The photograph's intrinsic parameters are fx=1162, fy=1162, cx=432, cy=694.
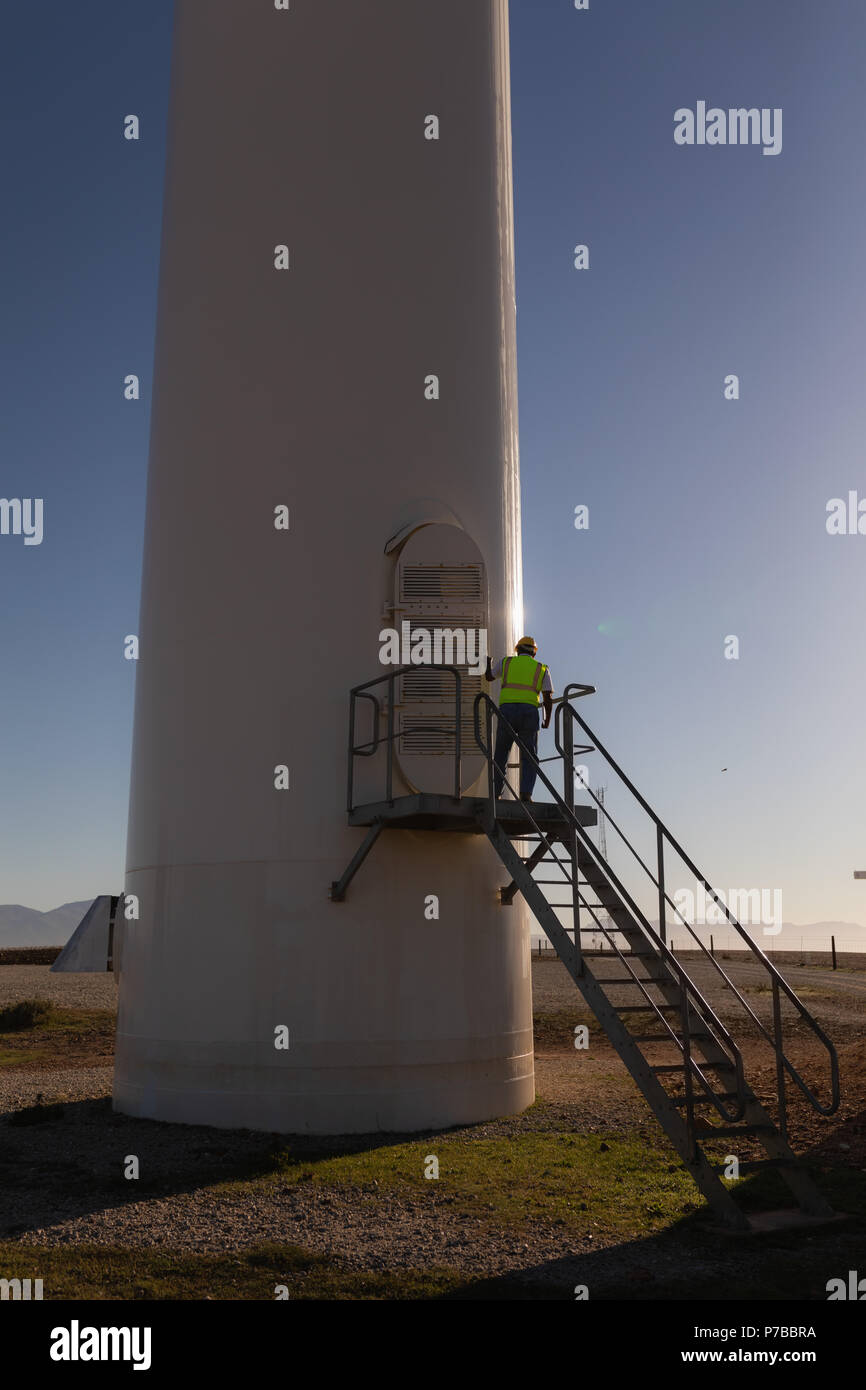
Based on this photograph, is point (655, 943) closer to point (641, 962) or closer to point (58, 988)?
point (641, 962)

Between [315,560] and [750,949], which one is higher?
[315,560]

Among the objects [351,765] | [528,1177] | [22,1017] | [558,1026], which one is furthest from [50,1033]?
[528,1177]

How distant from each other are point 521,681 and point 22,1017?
14831mm

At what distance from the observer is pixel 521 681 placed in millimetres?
11930

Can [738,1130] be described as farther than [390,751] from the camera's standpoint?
No

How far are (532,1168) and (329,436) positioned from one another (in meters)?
7.90

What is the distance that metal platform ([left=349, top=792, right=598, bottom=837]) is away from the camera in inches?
444

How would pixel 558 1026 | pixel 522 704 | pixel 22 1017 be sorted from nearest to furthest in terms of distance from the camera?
pixel 522 704, pixel 558 1026, pixel 22 1017

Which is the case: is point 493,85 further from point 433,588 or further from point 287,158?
point 433,588

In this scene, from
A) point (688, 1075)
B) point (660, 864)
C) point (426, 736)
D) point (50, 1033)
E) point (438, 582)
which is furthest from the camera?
point (50, 1033)

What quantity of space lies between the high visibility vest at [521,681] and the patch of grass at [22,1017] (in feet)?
47.2

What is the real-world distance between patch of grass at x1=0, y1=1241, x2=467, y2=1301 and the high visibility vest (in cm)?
575

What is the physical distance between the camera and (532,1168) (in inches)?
402
